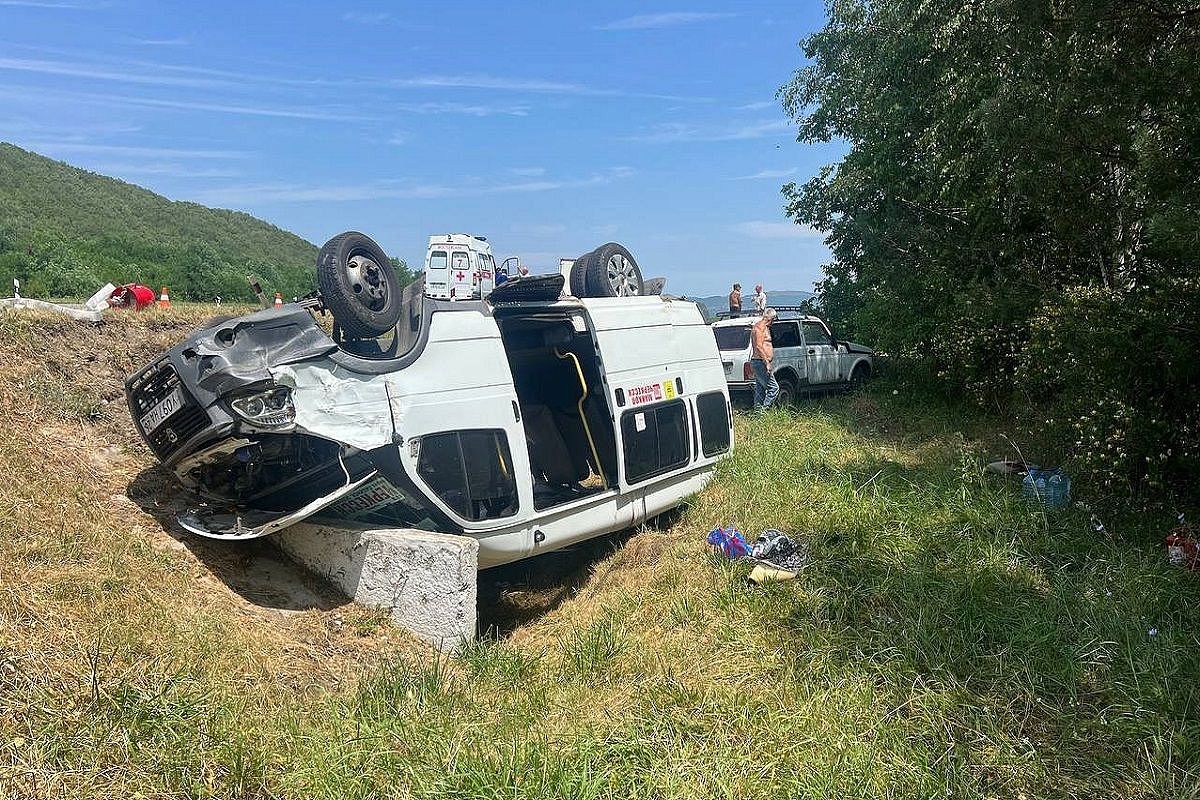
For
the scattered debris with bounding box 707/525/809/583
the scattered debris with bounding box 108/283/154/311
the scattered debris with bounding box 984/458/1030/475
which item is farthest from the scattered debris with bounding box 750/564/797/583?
the scattered debris with bounding box 108/283/154/311

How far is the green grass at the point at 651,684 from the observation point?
315 centimetres

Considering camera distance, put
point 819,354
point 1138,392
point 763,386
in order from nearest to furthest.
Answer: point 1138,392, point 763,386, point 819,354

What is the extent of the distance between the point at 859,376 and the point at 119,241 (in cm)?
4406

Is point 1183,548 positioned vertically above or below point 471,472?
below

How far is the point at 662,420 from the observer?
22.6 ft

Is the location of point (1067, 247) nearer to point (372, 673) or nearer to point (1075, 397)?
point (1075, 397)

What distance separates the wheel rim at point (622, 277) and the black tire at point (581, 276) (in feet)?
0.70

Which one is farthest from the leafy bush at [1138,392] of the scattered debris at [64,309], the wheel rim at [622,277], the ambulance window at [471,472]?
the scattered debris at [64,309]

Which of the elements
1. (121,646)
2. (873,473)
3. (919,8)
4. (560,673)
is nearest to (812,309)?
(919,8)

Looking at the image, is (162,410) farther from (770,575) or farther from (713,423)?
(713,423)

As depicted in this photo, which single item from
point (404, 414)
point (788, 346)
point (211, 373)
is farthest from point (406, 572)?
point (788, 346)

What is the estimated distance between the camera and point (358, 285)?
500 cm

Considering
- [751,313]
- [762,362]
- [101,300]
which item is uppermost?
[101,300]

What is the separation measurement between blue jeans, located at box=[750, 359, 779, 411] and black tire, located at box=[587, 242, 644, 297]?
4.56 m
